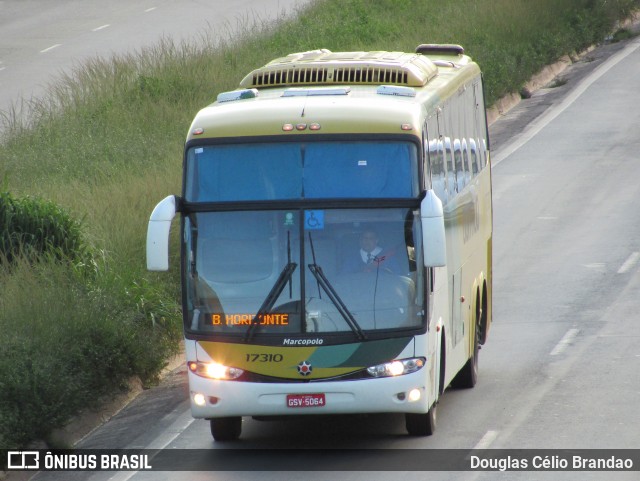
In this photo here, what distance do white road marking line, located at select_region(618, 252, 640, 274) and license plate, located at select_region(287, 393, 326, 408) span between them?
31.4 feet

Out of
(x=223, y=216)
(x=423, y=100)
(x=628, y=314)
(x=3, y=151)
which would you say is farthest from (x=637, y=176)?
(x=223, y=216)

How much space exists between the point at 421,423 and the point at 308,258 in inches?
81.5

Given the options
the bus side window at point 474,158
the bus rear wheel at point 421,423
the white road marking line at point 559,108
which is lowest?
the white road marking line at point 559,108

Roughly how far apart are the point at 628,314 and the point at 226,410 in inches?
305

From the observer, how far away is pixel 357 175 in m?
12.0

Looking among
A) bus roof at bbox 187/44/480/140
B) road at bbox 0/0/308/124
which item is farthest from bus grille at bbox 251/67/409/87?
road at bbox 0/0/308/124

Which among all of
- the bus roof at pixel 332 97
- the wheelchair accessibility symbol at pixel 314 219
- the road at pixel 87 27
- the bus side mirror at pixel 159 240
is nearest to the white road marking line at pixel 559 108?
the road at pixel 87 27

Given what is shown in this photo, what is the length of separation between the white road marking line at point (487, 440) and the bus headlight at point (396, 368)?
3.93 ft

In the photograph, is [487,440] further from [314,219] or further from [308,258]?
[314,219]

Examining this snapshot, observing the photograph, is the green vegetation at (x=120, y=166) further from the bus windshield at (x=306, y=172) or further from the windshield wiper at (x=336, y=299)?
the windshield wiper at (x=336, y=299)

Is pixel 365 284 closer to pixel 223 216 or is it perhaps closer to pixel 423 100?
pixel 223 216

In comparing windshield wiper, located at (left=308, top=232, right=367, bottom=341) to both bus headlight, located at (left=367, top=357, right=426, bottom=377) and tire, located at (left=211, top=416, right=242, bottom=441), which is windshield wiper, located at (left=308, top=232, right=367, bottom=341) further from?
tire, located at (left=211, top=416, right=242, bottom=441)

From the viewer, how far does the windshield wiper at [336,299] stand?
38.7ft

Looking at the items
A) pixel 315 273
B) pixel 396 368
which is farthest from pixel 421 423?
pixel 315 273
